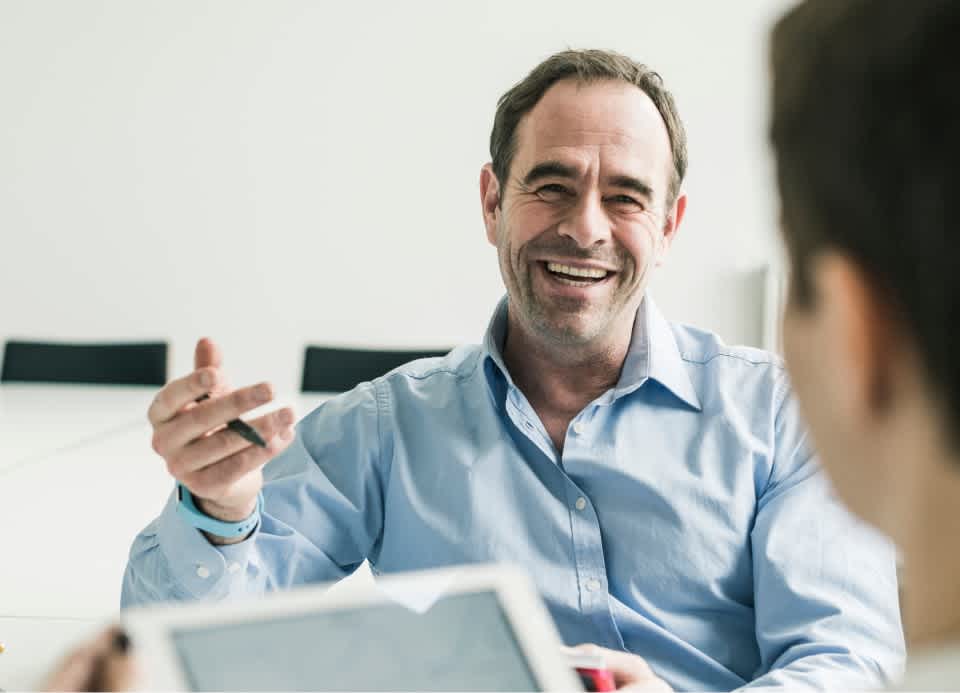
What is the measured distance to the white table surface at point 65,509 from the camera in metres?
1.53

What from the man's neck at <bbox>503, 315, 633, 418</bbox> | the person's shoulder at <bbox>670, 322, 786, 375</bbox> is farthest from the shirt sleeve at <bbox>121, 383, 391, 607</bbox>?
the person's shoulder at <bbox>670, 322, 786, 375</bbox>

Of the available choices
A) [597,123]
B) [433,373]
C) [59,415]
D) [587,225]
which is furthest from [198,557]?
[59,415]

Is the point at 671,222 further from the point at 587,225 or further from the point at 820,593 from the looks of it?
the point at 820,593

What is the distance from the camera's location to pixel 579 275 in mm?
1626

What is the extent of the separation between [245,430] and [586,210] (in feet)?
2.24

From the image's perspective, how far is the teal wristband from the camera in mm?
1276

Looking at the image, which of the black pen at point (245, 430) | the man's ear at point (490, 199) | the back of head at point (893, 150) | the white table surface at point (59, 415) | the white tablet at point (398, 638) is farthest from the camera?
the white table surface at point (59, 415)

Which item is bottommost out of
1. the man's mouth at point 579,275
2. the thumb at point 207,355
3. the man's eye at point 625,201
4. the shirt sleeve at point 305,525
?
the shirt sleeve at point 305,525

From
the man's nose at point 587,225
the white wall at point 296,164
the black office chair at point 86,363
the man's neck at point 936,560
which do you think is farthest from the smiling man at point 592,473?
the white wall at point 296,164

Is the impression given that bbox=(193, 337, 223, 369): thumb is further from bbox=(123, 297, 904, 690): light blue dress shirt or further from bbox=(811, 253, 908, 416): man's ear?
bbox=(811, 253, 908, 416): man's ear

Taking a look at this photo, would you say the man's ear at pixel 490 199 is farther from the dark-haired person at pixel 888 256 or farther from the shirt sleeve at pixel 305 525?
the dark-haired person at pixel 888 256

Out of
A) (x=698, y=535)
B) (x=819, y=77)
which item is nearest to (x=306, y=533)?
(x=698, y=535)

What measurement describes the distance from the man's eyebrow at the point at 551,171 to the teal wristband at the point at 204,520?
645mm

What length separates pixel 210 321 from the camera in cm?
523
